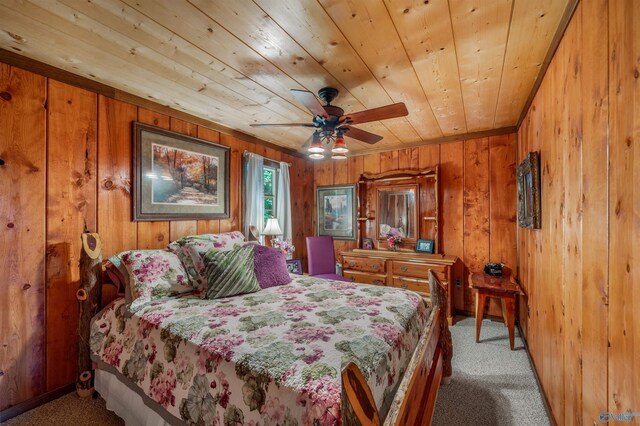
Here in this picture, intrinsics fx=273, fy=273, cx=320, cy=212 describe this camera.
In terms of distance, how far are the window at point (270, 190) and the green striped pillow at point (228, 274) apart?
167cm

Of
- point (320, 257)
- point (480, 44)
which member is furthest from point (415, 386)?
point (320, 257)

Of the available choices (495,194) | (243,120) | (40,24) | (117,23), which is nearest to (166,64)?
(117,23)

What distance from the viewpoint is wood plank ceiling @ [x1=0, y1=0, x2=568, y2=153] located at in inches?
56.0

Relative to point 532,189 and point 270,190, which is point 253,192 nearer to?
point 270,190

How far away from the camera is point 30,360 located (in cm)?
194

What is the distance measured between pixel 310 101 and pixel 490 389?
8.36 feet

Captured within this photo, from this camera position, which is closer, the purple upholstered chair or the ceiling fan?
the ceiling fan

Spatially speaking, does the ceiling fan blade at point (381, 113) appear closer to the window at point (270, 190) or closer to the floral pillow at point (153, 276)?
the floral pillow at point (153, 276)

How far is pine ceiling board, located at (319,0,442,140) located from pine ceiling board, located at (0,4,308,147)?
1.54 meters

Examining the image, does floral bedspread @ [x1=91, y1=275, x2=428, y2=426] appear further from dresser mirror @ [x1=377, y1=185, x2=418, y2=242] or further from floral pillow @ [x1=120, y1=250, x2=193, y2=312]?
dresser mirror @ [x1=377, y1=185, x2=418, y2=242]

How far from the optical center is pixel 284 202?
4.08 metres

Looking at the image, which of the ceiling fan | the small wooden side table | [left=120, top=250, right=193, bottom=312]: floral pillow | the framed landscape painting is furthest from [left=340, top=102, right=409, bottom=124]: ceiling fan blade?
the small wooden side table

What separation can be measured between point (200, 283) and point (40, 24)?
1.90 metres

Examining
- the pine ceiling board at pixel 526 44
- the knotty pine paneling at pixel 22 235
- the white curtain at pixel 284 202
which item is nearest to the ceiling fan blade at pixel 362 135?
the pine ceiling board at pixel 526 44
